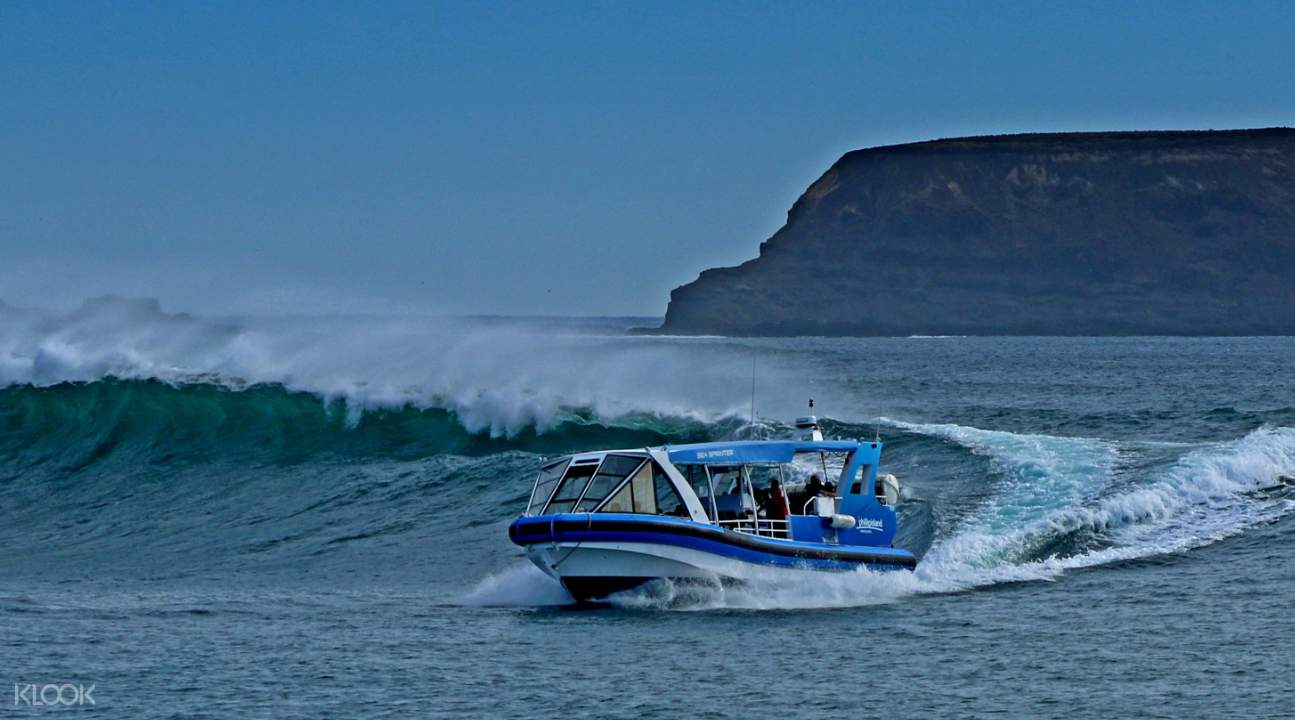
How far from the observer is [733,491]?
21734mm

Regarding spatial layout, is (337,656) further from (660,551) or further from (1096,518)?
(1096,518)

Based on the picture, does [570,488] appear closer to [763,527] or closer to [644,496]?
[644,496]

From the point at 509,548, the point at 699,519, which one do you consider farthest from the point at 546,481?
the point at 509,548

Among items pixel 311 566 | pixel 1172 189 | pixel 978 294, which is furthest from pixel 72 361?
pixel 1172 189

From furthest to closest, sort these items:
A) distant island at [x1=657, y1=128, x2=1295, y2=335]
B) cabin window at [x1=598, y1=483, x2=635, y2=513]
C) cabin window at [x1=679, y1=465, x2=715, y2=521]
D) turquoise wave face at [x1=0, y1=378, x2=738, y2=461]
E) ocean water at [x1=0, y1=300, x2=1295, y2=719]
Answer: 1. distant island at [x1=657, y1=128, x2=1295, y2=335]
2. turquoise wave face at [x1=0, y1=378, x2=738, y2=461]
3. cabin window at [x1=679, y1=465, x2=715, y2=521]
4. cabin window at [x1=598, y1=483, x2=635, y2=513]
5. ocean water at [x1=0, y1=300, x2=1295, y2=719]

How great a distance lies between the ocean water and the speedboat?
37 centimetres

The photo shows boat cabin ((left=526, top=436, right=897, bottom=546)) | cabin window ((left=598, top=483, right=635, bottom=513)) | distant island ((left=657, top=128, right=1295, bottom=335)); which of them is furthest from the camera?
distant island ((left=657, top=128, right=1295, bottom=335))

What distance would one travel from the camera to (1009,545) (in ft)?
78.8

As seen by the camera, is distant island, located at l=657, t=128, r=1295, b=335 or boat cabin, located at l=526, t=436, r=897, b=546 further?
distant island, located at l=657, t=128, r=1295, b=335

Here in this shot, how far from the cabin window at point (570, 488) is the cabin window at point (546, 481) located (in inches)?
8.1

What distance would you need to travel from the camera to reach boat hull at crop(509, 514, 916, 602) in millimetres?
19844

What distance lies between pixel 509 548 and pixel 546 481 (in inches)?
158

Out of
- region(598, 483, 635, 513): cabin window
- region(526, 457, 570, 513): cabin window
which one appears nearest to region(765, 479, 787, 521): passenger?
region(598, 483, 635, 513): cabin window

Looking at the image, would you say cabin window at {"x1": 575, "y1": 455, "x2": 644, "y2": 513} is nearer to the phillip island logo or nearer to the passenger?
the passenger
